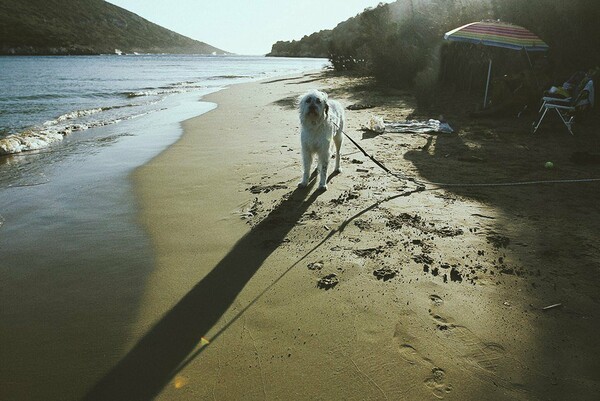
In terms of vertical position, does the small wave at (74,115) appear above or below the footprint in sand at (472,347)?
above

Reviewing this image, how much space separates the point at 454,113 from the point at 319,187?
7.28 metres

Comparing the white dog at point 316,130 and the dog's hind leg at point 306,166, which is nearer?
the white dog at point 316,130

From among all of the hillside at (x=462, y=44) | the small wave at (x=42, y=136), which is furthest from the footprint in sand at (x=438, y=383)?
the hillside at (x=462, y=44)

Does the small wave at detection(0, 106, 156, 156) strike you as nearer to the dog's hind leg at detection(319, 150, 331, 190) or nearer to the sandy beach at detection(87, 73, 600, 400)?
the sandy beach at detection(87, 73, 600, 400)

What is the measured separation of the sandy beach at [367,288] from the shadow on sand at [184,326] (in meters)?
0.01

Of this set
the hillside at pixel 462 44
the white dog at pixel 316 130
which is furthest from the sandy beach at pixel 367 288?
the hillside at pixel 462 44

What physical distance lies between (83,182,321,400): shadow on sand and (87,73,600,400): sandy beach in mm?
12

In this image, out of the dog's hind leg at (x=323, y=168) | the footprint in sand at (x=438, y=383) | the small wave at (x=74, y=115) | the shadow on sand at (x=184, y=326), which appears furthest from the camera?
the small wave at (x=74, y=115)

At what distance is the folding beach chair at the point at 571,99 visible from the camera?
796cm

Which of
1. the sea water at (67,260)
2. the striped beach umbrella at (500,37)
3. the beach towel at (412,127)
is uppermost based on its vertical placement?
the striped beach umbrella at (500,37)

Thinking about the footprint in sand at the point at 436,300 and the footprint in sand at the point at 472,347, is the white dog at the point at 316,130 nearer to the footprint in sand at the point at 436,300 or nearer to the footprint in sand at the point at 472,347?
the footprint in sand at the point at 436,300

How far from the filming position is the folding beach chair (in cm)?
796

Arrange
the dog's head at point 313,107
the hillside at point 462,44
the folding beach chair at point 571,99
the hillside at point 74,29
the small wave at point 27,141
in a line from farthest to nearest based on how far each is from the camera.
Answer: the hillside at point 74,29 → the hillside at point 462,44 → the folding beach chair at point 571,99 → the small wave at point 27,141 → the dog's head at point 313,107

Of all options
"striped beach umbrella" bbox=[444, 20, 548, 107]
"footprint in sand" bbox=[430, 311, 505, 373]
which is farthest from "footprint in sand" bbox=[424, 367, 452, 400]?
"striped beach umbrella" bbox=[444, 20, 548, 107]
